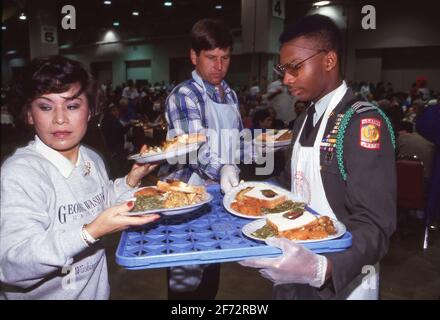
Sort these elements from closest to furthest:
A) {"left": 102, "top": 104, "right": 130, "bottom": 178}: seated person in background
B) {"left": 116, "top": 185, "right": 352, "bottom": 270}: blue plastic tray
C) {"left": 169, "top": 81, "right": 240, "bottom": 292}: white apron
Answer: {"left": 116, "top": 185, "right": 352, "bottom": 270}: blue plastic tray → {"left": 169, "top": 81, "right": 240, "bottom": 292}: white apron → {"left": 102, "top": 104, "right": 130, "bottom": 178}: seated person in background

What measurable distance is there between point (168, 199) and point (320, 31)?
811mm

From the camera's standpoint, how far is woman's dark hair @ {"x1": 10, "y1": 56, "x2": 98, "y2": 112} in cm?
120

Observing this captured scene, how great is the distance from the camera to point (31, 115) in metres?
1.22

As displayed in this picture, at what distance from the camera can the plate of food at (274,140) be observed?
82.6 inches

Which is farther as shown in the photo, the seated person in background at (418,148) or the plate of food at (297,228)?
the seated person in background at (418,148)

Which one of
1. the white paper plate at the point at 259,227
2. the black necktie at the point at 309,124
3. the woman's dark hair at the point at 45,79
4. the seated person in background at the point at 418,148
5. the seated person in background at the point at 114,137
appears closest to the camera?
the white paper plate at the point at 259,227

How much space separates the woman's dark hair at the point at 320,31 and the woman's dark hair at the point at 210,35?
2.29ft

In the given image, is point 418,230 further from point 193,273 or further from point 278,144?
point 193,273

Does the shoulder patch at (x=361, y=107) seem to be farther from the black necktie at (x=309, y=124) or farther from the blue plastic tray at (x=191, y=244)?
the blue plastic tray at (x=191, y=244)

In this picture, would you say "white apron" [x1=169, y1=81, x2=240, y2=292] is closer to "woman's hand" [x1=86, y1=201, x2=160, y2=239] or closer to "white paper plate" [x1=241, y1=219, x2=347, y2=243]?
"white paper plate" [x1=241, y1=219, x2=347, y2=243]

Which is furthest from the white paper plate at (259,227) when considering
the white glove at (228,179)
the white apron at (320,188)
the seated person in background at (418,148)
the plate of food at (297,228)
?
the seated person in background at (418,148)

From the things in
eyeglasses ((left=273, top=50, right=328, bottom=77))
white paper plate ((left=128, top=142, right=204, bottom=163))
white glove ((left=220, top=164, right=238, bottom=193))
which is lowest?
white glove ((left=220, top=164, right=238, bottom=193))

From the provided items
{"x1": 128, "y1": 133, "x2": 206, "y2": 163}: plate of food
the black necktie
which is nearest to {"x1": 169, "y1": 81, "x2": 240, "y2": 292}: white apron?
{"x1": 128, "y1": 133, "x2": 206, "y2": 163}: plate of food
